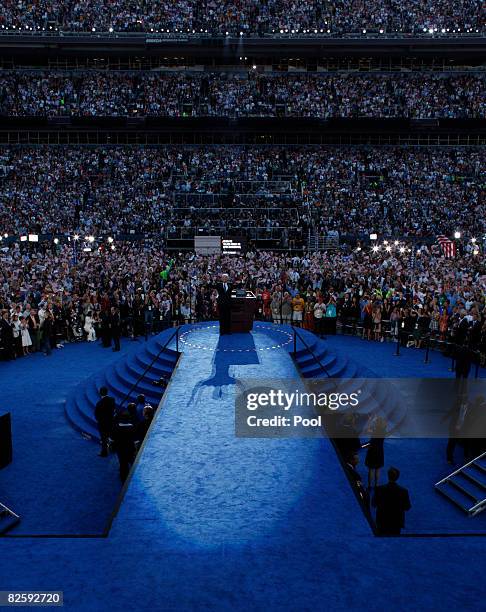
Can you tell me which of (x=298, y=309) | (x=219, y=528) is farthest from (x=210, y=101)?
(x=219, y=528)

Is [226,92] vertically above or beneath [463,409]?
above

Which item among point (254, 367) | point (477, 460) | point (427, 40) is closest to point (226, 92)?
point (427, 40)

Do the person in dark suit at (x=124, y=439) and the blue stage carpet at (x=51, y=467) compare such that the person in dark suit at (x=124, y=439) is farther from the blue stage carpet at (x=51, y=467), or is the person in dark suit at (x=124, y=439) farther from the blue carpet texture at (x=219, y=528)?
the blue stage carpet at (x=51, y=467)

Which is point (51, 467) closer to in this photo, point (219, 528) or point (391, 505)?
point (219, 528)

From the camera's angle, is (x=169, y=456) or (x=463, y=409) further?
(x=463, y=409)

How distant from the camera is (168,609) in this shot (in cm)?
613

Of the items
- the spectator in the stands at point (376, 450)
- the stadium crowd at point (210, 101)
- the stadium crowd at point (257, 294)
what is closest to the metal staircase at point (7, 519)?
the spectator in the stands at point (376, 450)

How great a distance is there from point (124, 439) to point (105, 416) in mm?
1599

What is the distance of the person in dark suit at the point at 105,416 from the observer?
11211mm

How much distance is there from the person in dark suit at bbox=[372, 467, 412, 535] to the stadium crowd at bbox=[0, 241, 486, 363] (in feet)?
31.8

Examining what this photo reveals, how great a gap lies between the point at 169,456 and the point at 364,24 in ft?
160

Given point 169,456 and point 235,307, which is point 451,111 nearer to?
point 235,307

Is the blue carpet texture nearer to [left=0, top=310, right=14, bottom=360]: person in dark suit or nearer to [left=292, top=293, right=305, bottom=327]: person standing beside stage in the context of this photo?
[left=0, top=310, right=14, bottom=360]: person in dark suit

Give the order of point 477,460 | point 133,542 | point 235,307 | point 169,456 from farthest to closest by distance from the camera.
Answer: point 235,307
point 477,460
point 169,456
point 133,542
